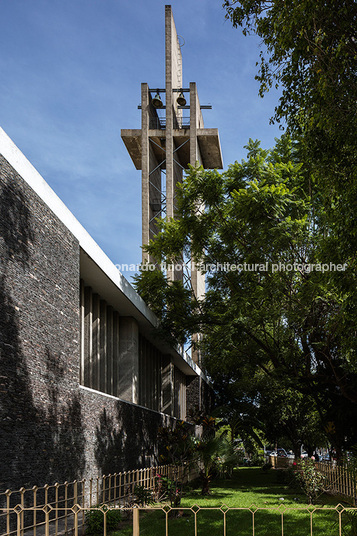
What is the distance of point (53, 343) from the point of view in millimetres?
11328

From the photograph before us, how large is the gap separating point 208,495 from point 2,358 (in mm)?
13142

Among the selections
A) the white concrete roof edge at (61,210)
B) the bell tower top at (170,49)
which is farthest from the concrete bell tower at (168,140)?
the white concrete roof edge at (61,210)

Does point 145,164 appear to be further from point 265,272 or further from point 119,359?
point 265,272

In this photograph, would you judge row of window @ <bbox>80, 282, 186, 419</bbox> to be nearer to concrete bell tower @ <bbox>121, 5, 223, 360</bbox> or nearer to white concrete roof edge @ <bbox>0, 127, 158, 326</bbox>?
white concrete roof edge @ <bbox>0, 127, 158, 326</bbox>

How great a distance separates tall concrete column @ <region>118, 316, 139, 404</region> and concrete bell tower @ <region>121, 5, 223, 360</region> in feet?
47.8

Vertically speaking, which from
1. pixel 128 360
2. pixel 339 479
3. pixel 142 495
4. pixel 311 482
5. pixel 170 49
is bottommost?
pixel 311 482

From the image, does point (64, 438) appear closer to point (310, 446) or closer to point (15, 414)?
point (15, 414)

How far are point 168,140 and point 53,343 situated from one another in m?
27.4

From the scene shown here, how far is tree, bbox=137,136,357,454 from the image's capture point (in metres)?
15.6

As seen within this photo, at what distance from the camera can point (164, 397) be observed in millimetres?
27844

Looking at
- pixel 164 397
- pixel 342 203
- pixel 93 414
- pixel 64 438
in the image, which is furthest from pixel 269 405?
pixel 342 203

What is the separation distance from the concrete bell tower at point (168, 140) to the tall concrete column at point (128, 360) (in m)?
14.6

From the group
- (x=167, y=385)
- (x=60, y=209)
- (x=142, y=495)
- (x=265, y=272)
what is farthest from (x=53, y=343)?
(x=167, y=385)

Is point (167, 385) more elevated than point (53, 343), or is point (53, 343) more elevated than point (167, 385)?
point (53, 343)
